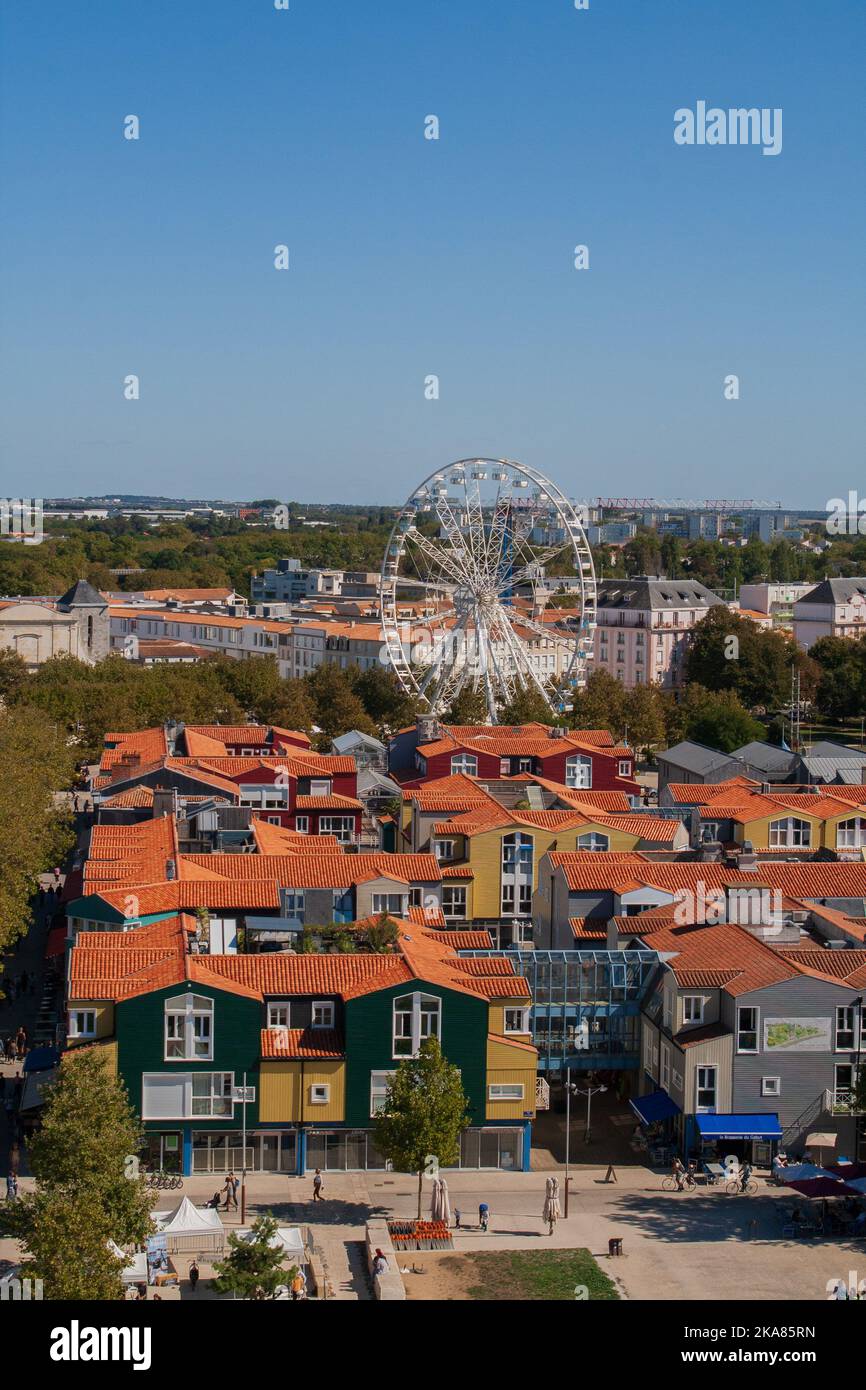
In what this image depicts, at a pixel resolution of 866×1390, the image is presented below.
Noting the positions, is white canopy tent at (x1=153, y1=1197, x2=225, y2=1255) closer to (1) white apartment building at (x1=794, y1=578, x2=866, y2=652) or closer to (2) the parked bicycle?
(2) the parked bicycle

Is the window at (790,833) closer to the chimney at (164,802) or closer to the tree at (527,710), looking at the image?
the chimney at (164,802)

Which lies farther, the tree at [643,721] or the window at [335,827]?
the tree at [643,721]

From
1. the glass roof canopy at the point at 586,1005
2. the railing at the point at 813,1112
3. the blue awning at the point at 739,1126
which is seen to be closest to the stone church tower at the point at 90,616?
the glass roof canopy at the point at 586,1005

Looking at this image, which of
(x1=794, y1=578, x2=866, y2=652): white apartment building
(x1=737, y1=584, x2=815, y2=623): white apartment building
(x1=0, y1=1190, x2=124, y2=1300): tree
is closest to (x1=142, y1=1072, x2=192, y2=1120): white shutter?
(x1=0, y1=1190, x2=124, y2=1300): tree
